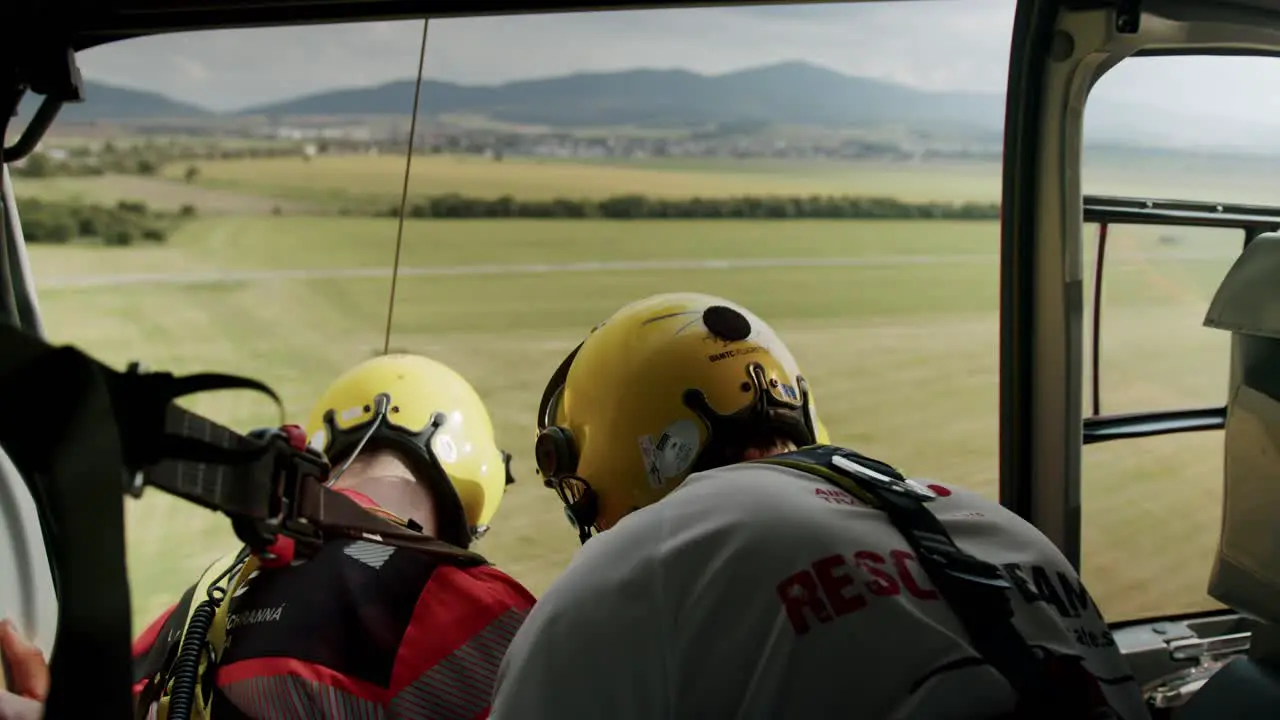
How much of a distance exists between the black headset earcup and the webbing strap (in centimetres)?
65

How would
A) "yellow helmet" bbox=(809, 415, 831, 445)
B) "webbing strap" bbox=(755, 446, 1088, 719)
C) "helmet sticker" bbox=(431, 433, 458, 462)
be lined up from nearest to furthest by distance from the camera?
"webbing strap" bbox=(755, 446, 1088, 719)
"yellow helmet" bbox=(809, 415, 831, 445)
"helmet sticker" bbox=(431, 433, 458, 462)

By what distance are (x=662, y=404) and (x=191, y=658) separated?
78 cm

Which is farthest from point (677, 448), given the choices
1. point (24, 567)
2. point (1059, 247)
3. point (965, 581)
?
point (1059, 247)

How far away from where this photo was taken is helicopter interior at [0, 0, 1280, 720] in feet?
5.07

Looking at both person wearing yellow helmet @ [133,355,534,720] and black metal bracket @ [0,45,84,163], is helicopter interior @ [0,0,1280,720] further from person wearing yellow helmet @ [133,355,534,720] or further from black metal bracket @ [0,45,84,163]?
person wearing yellow helmet @ [133,355,534,720]

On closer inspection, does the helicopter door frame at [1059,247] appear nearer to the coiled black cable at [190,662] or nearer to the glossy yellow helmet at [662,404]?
the glossy yellow helmet at [662,404]

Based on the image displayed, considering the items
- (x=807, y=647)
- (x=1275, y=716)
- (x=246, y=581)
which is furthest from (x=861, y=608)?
(x=246, y=581)

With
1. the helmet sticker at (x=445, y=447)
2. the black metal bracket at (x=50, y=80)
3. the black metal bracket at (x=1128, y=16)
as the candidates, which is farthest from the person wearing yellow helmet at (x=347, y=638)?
the black metal bracket at (x=1128, y=16)

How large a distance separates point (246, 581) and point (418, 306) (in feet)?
12.1

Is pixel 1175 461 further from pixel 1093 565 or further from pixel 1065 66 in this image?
pixel 1065 66

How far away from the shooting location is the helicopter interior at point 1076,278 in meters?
1.54

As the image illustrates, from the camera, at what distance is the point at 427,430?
240 centimetres

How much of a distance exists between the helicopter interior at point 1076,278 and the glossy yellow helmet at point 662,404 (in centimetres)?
66

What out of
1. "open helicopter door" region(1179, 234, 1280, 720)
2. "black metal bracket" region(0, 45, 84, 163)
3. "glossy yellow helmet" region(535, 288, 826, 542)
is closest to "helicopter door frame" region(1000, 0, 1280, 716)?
"open helicopter door" region(1179, 234, 1280, 720)
